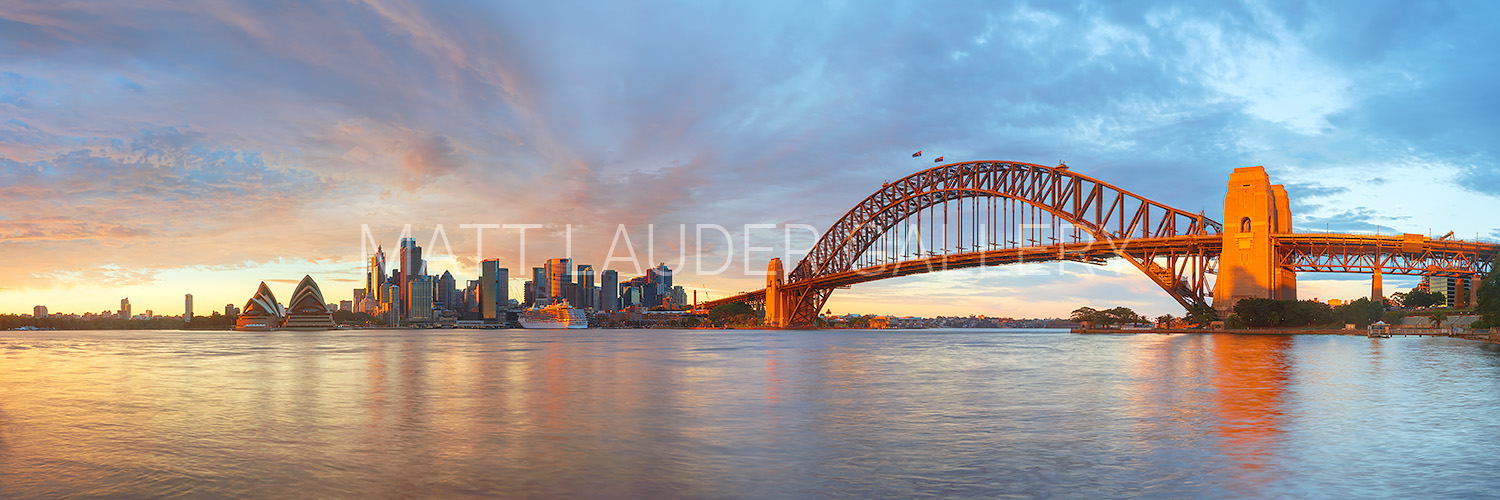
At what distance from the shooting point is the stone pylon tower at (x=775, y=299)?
12353cm

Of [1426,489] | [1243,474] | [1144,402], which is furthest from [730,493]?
[1144,402]

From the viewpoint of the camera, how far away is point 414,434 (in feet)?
50.2

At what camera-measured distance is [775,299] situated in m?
124

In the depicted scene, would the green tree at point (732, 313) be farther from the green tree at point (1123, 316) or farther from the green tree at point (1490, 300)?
the green tree at point (1490, 300)

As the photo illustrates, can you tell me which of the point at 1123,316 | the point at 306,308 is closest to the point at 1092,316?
the point at 1123,316

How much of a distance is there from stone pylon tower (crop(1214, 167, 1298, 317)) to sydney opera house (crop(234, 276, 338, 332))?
146m

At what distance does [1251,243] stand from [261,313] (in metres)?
154

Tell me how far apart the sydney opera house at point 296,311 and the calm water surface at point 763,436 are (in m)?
142

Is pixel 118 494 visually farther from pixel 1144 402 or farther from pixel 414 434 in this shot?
pixel 1144 402

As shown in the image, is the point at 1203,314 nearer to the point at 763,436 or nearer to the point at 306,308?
the point at 763,436

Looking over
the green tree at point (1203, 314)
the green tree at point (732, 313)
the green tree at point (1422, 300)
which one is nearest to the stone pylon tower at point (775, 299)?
the green tree at point (732, 313)

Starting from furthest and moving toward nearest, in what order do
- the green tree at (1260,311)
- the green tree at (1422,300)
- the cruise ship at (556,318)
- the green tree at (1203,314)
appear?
1. the cruise ship at (556,318)
2. the green tree at (1422,300)
3. the green tree at (1203,314)
4. the green tree at (1260,311)

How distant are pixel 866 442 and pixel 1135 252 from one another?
216ft

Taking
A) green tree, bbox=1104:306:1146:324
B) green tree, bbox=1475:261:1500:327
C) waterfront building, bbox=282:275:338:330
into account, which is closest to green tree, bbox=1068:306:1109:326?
green tree, bbox=1104:306:1146:324
